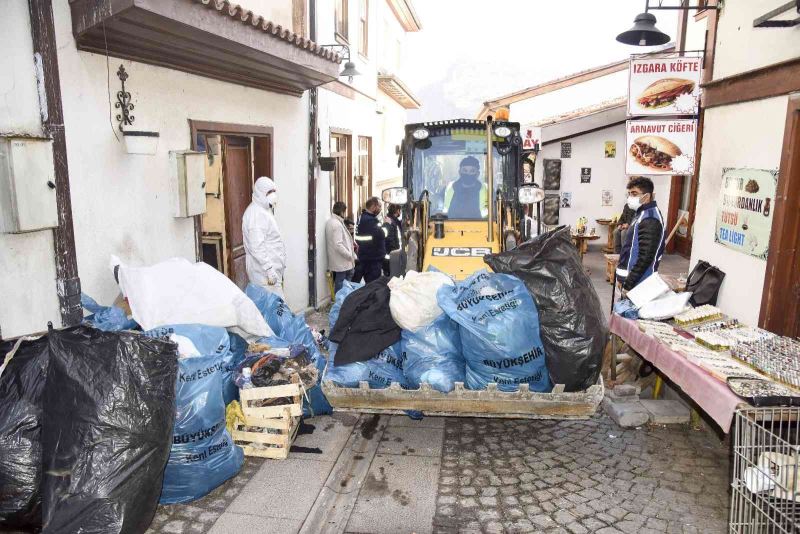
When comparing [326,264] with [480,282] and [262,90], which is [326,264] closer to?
[262,90]

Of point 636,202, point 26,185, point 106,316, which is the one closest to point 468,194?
point 636,202

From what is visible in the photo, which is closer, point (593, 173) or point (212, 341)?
point (212, 341)

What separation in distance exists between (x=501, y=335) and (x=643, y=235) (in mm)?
2754

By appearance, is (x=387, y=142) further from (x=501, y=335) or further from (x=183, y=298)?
(x=501, y=335)

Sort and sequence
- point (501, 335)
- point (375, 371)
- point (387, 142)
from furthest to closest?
point (387, 142)
point (375, 371)
point (501, 335)

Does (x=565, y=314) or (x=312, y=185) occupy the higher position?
(x=312, y=185)

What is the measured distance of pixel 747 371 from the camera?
389cm

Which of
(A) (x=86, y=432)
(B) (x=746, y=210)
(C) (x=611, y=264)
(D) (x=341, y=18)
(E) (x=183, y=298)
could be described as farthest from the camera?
(D) (x=341, y=18)

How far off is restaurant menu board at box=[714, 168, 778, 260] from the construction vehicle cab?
73.5 inches

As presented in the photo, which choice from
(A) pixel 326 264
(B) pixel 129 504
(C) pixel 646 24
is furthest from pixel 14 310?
(C) pixel 646 24

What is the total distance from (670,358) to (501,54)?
98.2 metres

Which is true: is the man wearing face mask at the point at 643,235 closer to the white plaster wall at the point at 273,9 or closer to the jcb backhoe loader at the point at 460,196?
the jcb backhoe loader at the point at 460,196

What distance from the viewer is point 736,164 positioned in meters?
5.44

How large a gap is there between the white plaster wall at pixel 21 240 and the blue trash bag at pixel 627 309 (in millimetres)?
4775
